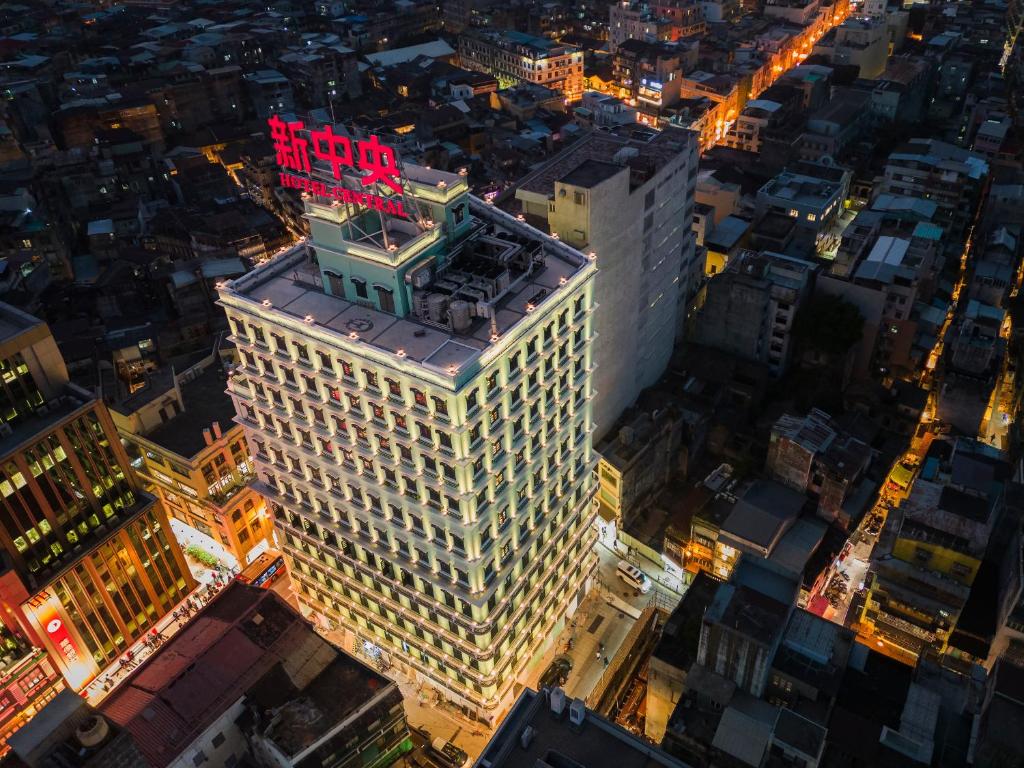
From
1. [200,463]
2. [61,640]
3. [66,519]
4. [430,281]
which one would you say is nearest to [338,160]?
[430,281]

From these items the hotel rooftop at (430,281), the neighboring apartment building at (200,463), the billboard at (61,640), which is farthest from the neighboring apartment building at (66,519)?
the hotel rooftop at (430,281)

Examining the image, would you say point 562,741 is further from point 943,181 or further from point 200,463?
point 943,181

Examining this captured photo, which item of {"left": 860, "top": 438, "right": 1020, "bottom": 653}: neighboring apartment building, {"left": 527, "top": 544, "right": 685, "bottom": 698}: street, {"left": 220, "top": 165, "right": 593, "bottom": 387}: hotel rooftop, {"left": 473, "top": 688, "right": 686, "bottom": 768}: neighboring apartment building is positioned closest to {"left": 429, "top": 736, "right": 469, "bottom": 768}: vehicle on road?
{"left": 527, "top": 544, "right": 685, "bottom": 698}: street

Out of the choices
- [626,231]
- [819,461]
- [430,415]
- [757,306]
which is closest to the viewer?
[430,415]

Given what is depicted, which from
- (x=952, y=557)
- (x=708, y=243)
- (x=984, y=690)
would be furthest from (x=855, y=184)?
(x=984, y=690)

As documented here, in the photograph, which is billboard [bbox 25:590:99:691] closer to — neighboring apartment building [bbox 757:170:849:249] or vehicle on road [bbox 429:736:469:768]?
vehicle on road [bbox 429:736:469:768]

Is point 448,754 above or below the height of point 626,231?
below
